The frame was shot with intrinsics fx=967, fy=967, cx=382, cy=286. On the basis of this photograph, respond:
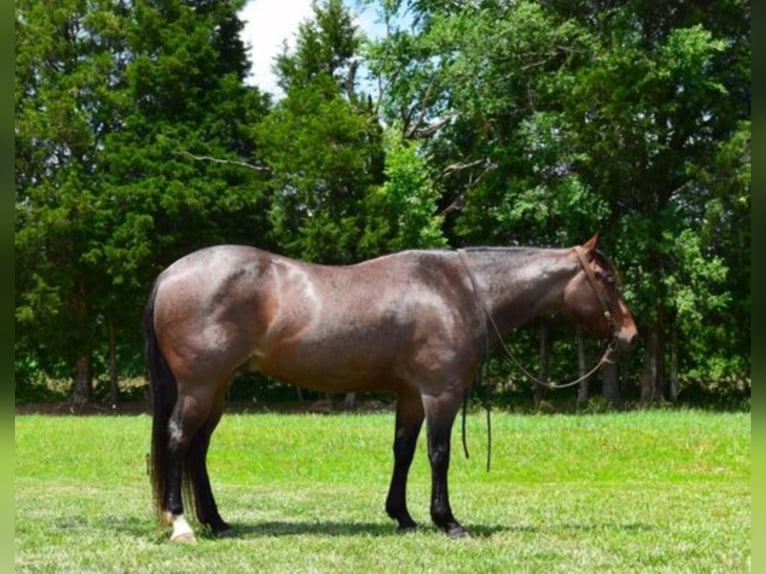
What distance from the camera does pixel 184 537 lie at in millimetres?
Result: 7059

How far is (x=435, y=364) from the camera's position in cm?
768

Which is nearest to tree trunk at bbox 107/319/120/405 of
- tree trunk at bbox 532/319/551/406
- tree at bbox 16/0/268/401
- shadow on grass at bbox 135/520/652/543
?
tree at bbox 16/0/268/401

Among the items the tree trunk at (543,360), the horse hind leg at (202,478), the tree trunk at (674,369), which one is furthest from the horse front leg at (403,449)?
the tree trunk at (674,369)

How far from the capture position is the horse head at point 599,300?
26.3 ft

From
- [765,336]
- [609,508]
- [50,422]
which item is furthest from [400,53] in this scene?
[765,336]

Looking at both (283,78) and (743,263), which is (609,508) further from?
(283,78)

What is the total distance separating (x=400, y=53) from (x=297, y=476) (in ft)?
62.9

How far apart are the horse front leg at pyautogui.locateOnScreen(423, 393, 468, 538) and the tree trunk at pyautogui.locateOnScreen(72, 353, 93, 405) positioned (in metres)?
27.2

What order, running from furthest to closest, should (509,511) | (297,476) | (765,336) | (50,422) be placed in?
(50,422) → (297,476) → (509,511) → (765,336)

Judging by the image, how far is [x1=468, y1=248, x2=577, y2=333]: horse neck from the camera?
8.07m

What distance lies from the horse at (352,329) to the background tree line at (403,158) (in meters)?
18.3

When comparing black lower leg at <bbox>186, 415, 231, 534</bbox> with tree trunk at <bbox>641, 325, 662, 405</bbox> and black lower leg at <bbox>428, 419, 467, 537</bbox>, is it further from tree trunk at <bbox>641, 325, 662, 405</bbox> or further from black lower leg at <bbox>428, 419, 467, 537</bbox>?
tree trunk at <bbox>641, 325, 662, 405</bbox>

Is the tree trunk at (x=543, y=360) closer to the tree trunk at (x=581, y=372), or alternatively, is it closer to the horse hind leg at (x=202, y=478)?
the tree trunk at (x=581, y=372)

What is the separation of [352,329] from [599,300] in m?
2.09
